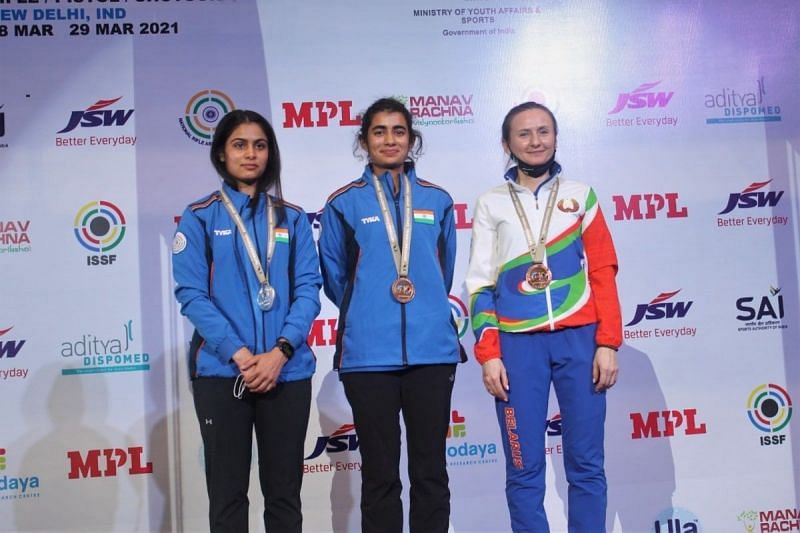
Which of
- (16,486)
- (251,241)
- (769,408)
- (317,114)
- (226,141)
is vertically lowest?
(16,486)

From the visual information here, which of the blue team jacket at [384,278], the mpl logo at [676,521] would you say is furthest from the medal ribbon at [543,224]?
the mpl logo at [676,521]

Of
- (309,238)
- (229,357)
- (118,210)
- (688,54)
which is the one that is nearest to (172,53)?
(118,210)

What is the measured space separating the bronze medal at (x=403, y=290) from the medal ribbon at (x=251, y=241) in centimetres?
40

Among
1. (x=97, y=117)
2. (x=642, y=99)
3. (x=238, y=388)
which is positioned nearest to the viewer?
(x=238, y=388)

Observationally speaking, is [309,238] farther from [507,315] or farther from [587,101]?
[587,101]

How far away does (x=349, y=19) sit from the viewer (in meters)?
3.59

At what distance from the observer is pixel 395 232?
2.54 m

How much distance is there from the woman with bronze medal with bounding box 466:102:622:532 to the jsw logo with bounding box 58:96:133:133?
5.91ft

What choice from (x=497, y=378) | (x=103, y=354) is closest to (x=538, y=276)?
(x=497, y=378)

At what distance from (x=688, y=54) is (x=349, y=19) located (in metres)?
1.64

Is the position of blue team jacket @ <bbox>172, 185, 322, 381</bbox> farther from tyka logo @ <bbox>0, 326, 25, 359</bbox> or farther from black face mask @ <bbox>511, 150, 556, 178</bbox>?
tyka logo @ <bbox>0, 326, 25, 359</bbox>

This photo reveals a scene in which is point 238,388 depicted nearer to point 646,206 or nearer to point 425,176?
point 425,176

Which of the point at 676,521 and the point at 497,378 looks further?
the point at 676,521

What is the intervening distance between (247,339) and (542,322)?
0.94 meters
